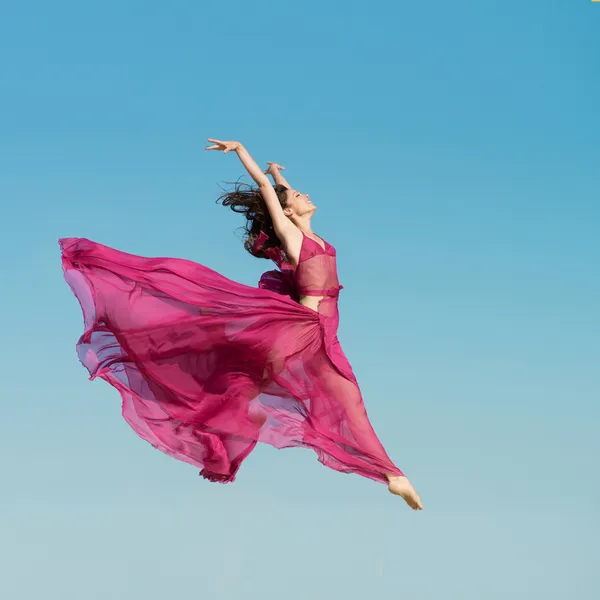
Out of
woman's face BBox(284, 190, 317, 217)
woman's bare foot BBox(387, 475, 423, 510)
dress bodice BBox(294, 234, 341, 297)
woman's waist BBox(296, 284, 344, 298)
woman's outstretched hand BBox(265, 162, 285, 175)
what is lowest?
woman's bare foot BBox(387, 475, 423, 510)

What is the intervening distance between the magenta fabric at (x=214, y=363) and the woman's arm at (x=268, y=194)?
0.20 m

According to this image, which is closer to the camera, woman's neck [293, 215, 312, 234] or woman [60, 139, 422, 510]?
woman [60, 139, 422, 510]

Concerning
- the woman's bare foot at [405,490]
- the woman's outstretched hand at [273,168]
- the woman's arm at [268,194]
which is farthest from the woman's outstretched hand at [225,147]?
the woman's bare foot at [405,490]

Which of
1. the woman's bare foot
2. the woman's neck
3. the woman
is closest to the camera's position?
the woman's bare foot

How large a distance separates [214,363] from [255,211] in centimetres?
155

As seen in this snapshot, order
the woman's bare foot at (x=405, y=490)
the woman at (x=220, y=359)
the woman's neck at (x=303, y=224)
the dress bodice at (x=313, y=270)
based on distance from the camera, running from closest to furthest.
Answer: the woman's bare foot at (x=405, y=490)
the woman at (x=220, y=359)
the dress bodice at (x=313, y=270)
the woman's neck at (x=303, y=224)

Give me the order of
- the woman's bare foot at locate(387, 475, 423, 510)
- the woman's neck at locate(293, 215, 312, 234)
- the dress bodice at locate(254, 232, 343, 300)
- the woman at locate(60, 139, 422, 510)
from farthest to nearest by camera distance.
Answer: the woman's neck at locate(293, 215, 312, 234) < the dress bodice at locate(254, 232, 343, 300) < the woman at locate(60, 139, 422, 510) < the woman's bare foot at locate(387, 475, 423, 510)

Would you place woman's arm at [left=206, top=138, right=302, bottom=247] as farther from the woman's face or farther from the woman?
the woman's face

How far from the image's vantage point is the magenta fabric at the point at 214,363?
41.5 feet

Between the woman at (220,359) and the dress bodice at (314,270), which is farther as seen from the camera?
the dress bodice at (314,270)

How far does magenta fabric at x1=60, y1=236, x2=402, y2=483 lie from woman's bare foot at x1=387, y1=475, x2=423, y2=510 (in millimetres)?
78

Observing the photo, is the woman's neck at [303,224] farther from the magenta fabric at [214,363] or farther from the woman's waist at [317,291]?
the woman's waist at [317,291]

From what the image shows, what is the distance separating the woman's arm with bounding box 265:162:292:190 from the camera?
44.2ft

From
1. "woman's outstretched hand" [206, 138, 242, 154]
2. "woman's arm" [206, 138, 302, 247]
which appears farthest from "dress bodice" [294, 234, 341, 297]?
"woman's outstretched hand" [206, 138, 242, 154]
